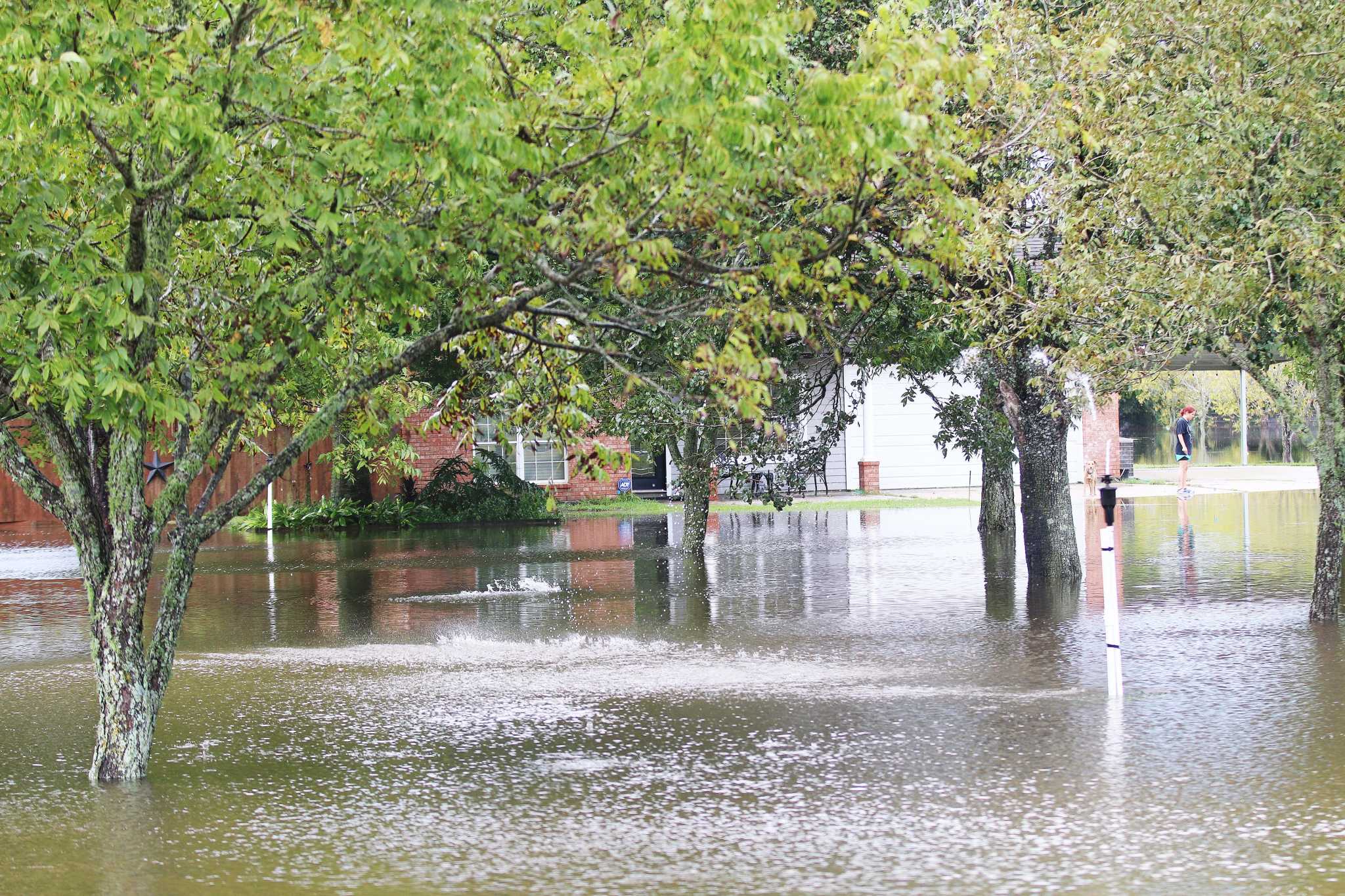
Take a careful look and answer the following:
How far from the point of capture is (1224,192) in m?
11.4

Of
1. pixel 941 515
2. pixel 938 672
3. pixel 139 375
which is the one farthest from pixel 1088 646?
pixel 941 515

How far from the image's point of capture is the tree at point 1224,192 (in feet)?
36.4

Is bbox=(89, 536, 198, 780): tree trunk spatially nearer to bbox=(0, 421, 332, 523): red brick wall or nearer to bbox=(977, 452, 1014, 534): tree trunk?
bbox=(977, 452, 1014, 534): tree trunk

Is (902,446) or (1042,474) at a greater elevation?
(902,446)

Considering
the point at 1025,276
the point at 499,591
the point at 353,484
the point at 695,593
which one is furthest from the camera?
the point at 353,484

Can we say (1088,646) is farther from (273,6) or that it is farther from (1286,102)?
(273,6)

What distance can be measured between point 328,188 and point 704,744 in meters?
3.77

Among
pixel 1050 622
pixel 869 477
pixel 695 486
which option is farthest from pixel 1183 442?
pixel 1050 622

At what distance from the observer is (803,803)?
287 inches

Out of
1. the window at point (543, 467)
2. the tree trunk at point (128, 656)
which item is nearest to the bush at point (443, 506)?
the window at point (543, 467)

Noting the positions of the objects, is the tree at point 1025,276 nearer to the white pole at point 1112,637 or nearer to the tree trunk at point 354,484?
the white pole at point 1112,637

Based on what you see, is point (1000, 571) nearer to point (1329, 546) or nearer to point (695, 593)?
point (695, 593)

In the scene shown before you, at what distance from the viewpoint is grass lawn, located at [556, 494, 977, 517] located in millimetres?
31328

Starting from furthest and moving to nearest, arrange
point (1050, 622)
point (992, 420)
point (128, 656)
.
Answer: point (992, 420) < point (1050, 622) < point (128, 656)
